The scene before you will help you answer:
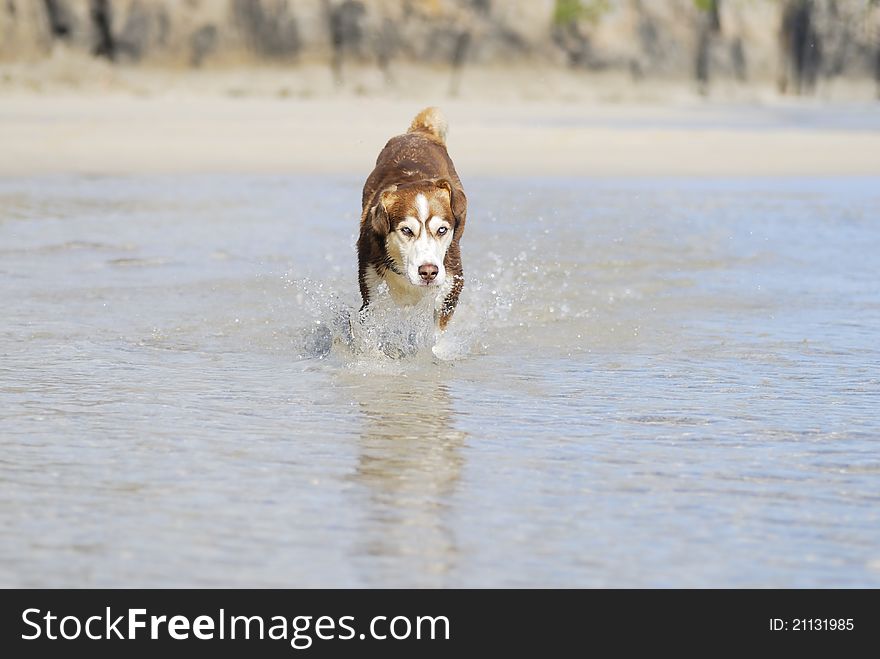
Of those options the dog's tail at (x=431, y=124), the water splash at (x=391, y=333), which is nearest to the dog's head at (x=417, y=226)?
the water splash at (x=391, y=333)

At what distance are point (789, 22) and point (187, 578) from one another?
48274mm

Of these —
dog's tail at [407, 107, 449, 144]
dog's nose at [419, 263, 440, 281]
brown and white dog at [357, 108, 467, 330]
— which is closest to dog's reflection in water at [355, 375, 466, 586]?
dog's nose at [419, 263, 440, 281]

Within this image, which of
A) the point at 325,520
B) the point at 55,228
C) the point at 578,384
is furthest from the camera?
the point at 55,228

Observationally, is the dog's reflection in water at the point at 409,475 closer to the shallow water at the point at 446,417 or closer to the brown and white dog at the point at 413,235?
the shallow water at the point at 446,417

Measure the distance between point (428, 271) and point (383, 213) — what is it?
0.61 metres

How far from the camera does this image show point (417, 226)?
7191mm

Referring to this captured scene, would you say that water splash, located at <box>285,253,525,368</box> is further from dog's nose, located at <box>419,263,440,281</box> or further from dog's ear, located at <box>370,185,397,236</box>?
dog's nose, located at <box>419,263,440,281</box>

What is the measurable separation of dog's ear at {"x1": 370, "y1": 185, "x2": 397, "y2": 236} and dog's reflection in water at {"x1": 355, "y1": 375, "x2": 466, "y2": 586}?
2.90 feet

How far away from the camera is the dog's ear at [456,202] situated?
24.8ft

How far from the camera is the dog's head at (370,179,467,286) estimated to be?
701 centimetres

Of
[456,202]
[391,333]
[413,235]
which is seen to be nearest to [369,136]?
[456,202]

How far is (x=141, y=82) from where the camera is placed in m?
38.5
